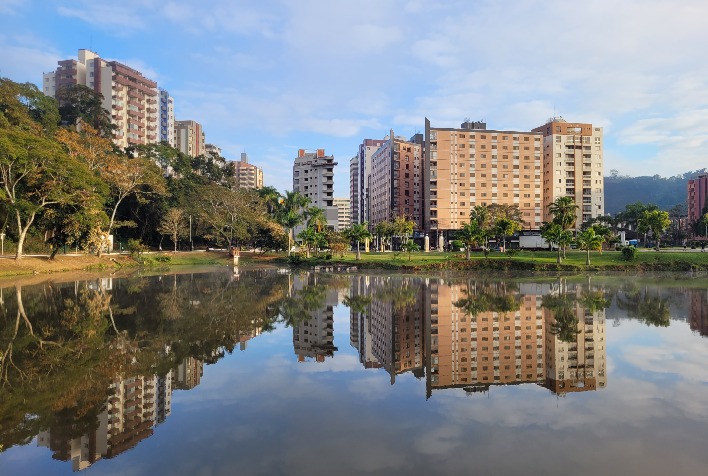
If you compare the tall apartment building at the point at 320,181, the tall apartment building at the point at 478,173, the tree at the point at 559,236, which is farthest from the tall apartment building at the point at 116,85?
the tree at the point at 559,236

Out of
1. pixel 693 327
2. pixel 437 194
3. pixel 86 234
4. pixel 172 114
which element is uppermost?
pixel 172 114

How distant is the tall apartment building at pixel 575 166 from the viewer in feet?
338

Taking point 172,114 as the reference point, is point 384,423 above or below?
below

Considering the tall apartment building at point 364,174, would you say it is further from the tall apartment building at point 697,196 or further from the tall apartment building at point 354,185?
the tall apartment building at point 697,196

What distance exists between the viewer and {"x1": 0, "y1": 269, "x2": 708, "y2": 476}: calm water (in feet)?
24.4

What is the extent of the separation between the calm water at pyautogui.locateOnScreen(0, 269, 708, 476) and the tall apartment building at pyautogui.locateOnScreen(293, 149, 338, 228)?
105 metres

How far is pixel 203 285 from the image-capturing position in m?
36.2

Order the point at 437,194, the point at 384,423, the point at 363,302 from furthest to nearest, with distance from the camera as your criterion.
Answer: the point at 437,194, the point at 363,302, the point at 384,423

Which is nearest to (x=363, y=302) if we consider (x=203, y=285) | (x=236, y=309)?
(x=236, y=309)

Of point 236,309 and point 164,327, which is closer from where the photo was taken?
point 164,327

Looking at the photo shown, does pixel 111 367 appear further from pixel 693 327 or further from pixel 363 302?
pixel 693 327

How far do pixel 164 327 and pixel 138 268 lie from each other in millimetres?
42441

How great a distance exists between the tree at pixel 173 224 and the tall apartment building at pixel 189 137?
A: 77349mm

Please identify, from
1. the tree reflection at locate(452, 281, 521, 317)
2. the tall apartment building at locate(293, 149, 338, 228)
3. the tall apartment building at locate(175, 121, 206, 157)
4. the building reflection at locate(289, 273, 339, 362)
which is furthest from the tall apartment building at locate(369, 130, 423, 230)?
the building reflection at locate(289, 273, 339, 362)
